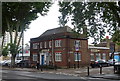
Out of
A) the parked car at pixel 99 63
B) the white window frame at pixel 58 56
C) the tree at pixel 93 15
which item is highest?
the tree at pixel 93 15

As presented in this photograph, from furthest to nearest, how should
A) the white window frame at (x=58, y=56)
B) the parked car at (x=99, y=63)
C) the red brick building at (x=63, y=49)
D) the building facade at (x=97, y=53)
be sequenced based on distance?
1. the building facade at (x=97, y=53)
2. the white window frame at (x=58, y=56)
3. the red brick building at (x=63, y=49)
4. the parked car at (x=99, y=63)

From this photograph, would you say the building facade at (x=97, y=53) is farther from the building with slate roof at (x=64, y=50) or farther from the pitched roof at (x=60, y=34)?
the pitched roof at (x=60, y=34)

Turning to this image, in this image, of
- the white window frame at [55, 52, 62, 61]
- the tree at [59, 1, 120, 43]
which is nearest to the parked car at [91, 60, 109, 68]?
the white window frame at [55, 52, 62, 61]

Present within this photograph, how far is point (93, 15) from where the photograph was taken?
18516 millimetres

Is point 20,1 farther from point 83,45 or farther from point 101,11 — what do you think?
point 83,45

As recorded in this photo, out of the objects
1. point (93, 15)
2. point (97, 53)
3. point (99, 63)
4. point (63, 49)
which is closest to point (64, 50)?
point (63, 49)

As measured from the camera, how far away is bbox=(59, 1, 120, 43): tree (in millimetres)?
17569

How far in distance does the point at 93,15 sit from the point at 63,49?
22535 mm

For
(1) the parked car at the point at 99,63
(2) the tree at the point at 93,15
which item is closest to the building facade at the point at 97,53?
(1) the parked car at the point at 99,63

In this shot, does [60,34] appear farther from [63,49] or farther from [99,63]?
[99,63]

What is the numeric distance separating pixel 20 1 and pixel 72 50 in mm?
24636

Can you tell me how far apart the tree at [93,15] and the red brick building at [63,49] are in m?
18.6

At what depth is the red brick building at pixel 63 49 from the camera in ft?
133

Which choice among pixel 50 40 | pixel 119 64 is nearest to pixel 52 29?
pixel 50 40
